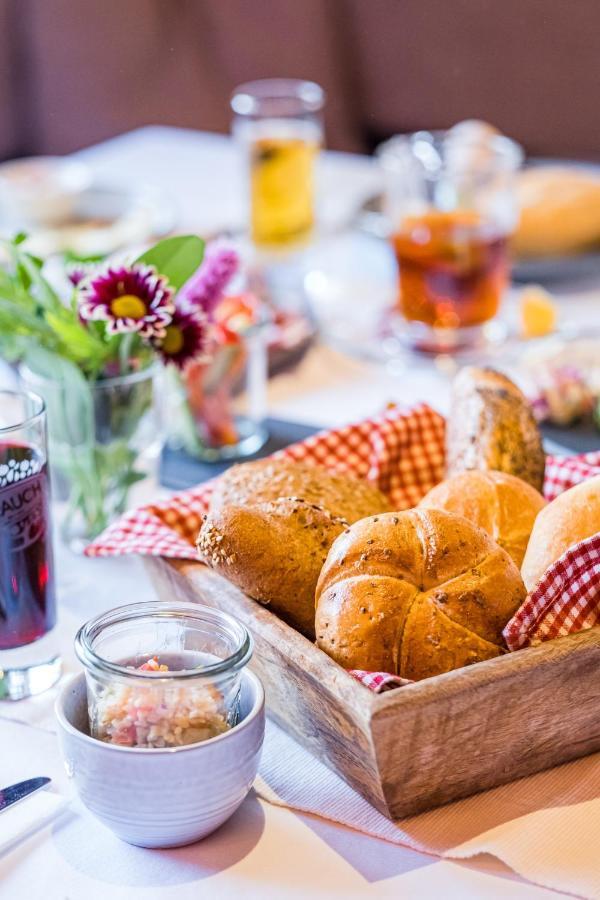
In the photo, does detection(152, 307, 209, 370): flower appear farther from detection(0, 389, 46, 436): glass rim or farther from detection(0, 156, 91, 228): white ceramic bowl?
detection(0, 156, 91, 228): white ceramic bowl

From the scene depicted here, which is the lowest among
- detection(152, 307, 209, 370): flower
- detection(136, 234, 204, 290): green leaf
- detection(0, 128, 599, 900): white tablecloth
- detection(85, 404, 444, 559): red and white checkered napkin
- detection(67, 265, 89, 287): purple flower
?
detection(0, 128, 599, 900): white tablecloth

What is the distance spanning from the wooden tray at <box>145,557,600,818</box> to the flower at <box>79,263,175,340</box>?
0.28 m

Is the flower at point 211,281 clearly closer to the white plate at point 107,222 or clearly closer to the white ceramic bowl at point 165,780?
the white ceramic bowl at point 165,780

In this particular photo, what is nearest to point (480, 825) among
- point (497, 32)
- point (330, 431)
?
point (330, 431)

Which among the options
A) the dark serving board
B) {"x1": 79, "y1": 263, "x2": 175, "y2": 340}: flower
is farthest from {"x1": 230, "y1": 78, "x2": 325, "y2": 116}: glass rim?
{"x1": 79, "y1": 263, "x2": 175, "y2": 340}: flower

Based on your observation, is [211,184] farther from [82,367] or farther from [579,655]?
[579,655]

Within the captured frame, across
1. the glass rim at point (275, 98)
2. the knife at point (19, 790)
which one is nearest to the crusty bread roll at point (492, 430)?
the knife at point (19, 790)

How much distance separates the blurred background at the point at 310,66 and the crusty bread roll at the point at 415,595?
75.0 inches

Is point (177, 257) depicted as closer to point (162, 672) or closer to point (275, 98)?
point (162, 672)

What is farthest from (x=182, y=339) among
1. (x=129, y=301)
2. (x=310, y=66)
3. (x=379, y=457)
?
(x=310, y=66)

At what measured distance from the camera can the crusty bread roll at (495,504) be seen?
87 centimetres

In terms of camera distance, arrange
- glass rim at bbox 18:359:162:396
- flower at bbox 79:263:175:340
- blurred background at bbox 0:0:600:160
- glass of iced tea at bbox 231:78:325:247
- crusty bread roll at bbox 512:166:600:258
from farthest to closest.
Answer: blurred background at bbox 0:0:600:160, glass of iced tea at bbox 231:78:325:247, crusty bread roll at bbox 512:166:600:258, glass rim at bbox 18:359:162:396, flower at bbox 79:263:175:340

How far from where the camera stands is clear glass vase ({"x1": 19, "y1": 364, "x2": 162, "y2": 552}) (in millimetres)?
1098

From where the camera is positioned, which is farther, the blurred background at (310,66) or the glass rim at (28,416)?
the blurred background at (310,66)
